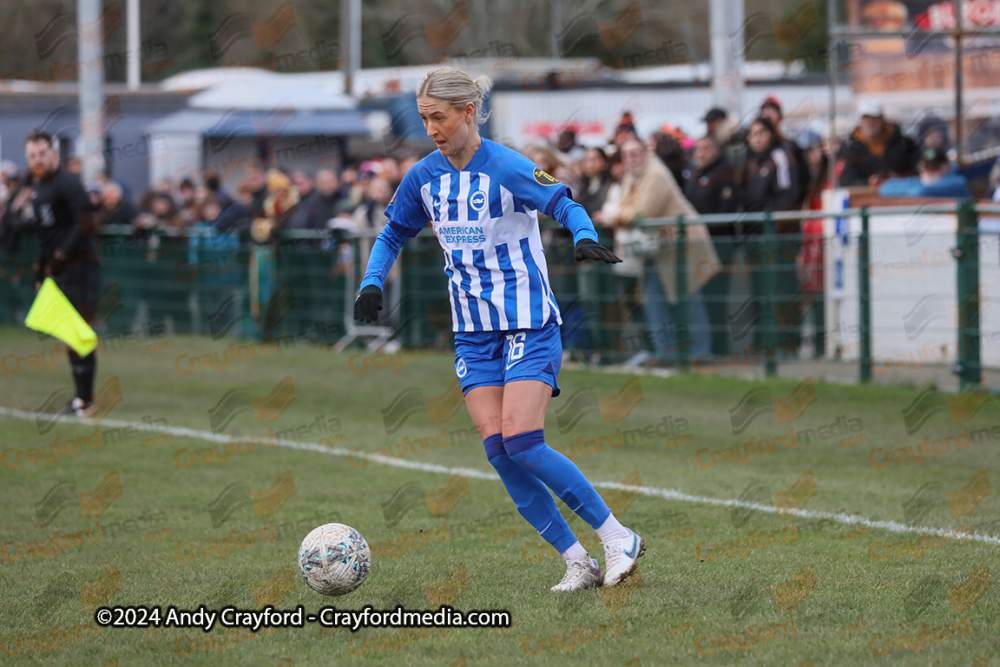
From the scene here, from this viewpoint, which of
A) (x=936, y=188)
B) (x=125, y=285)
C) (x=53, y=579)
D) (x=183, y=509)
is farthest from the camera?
(x=125, y=285)

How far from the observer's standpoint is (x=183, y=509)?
7.65 meters

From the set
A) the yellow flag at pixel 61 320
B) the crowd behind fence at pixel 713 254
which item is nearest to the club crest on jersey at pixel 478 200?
the crowd behind fence at pixel 713 254

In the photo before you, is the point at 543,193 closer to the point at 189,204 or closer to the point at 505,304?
the point at 505,304

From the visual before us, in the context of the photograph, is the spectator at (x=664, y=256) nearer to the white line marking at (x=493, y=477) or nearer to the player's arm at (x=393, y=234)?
the white line marking at (x=493, y=477)

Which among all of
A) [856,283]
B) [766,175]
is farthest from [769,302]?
[766,175]

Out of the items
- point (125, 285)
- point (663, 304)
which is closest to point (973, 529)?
point (663, 304)

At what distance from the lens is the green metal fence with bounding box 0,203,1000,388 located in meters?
11.7

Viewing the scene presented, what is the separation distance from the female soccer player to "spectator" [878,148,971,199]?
26.4 feet

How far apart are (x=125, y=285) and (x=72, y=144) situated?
363 inches

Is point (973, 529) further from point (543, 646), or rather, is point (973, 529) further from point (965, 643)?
point (543, 646)

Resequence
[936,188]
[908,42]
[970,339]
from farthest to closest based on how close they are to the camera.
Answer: [908,42]
[936,188]
[970,339]

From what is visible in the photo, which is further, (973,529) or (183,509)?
(183,509)

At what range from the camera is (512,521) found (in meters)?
7.13

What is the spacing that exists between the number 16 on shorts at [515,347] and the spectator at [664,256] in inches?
293
